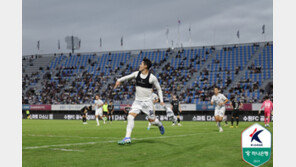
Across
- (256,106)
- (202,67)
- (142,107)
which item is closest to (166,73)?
(202,67)

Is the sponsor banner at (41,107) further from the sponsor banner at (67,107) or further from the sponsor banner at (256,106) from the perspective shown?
the sponsor banner at (256,106)

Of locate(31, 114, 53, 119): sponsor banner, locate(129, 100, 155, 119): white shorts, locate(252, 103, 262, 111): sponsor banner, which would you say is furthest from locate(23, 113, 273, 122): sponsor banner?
locate(129, 100, 155, 119): white shorts

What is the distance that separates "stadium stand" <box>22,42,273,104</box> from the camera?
52344 millimetres

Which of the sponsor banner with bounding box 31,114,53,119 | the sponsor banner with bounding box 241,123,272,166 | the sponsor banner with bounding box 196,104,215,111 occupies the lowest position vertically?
the sponsor banner with bounding box 31,114,53,119

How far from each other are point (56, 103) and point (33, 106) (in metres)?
3.90

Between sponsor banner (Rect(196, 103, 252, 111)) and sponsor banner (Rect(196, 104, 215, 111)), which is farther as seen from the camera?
sponsor banner (Rect(196, 104, 215, 111))

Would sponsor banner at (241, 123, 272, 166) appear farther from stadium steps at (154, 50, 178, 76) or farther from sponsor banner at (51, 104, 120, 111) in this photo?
stadium steps at (154, 50, 178, 76)

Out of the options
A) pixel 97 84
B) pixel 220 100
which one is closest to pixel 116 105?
pixel 97 84

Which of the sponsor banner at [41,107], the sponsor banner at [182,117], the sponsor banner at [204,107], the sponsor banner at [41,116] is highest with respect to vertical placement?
the sponsor banner at [204,107]

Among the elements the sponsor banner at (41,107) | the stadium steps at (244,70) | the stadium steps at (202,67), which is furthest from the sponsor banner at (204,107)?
the sponsor banner at (41,107)

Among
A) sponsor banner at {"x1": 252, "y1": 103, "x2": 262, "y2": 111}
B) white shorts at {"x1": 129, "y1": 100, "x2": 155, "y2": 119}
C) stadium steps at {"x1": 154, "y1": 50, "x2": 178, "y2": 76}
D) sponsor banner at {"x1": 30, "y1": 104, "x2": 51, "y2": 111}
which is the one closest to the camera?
white shorts at {"x1": 129, "y1": 100, "x2": 155, "y2": 119}

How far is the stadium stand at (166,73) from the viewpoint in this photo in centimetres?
5234

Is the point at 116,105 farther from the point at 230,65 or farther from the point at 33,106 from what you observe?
the point at 230,65

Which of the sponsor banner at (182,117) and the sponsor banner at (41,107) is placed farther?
the sponsor banner at (41,107)
